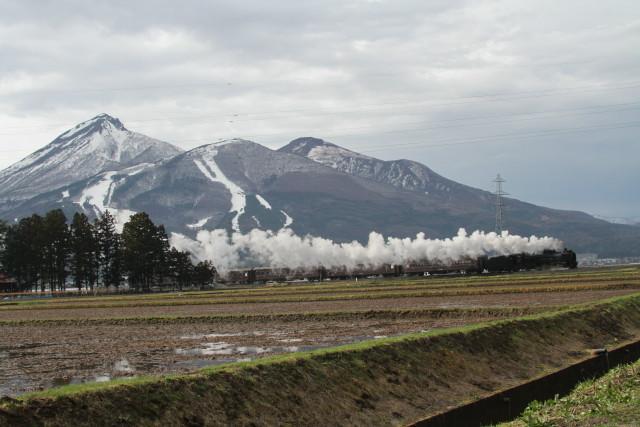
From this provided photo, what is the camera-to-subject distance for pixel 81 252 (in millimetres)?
156375

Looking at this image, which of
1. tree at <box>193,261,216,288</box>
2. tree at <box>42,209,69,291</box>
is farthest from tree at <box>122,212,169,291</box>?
tree at <box>193,261,216,288</box>

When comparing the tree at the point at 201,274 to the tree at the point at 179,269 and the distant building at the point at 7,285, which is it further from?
the distant building at the point at 7,285

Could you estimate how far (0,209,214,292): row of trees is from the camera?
155 metres

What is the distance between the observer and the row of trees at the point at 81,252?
155 m

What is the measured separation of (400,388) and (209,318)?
37.7 meters

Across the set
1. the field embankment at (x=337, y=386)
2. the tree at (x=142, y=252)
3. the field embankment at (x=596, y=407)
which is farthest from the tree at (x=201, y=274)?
the field embankment at (x=596, y=407)

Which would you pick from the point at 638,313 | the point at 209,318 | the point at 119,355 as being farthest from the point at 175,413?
the point at 209,318

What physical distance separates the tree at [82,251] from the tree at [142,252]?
20.7 ft

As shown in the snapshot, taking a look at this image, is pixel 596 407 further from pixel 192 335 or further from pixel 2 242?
pixel 2 242

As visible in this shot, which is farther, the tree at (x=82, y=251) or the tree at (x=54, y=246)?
the tree at (x=82, y=251)

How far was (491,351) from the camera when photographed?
3225cm

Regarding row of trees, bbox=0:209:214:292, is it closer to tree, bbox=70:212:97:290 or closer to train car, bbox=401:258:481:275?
tree, bbox=70:212:97:290

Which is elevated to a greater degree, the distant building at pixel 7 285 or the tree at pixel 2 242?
the tree at pixel 2 242

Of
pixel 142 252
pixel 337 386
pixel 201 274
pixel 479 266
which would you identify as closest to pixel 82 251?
pixel 142 252
